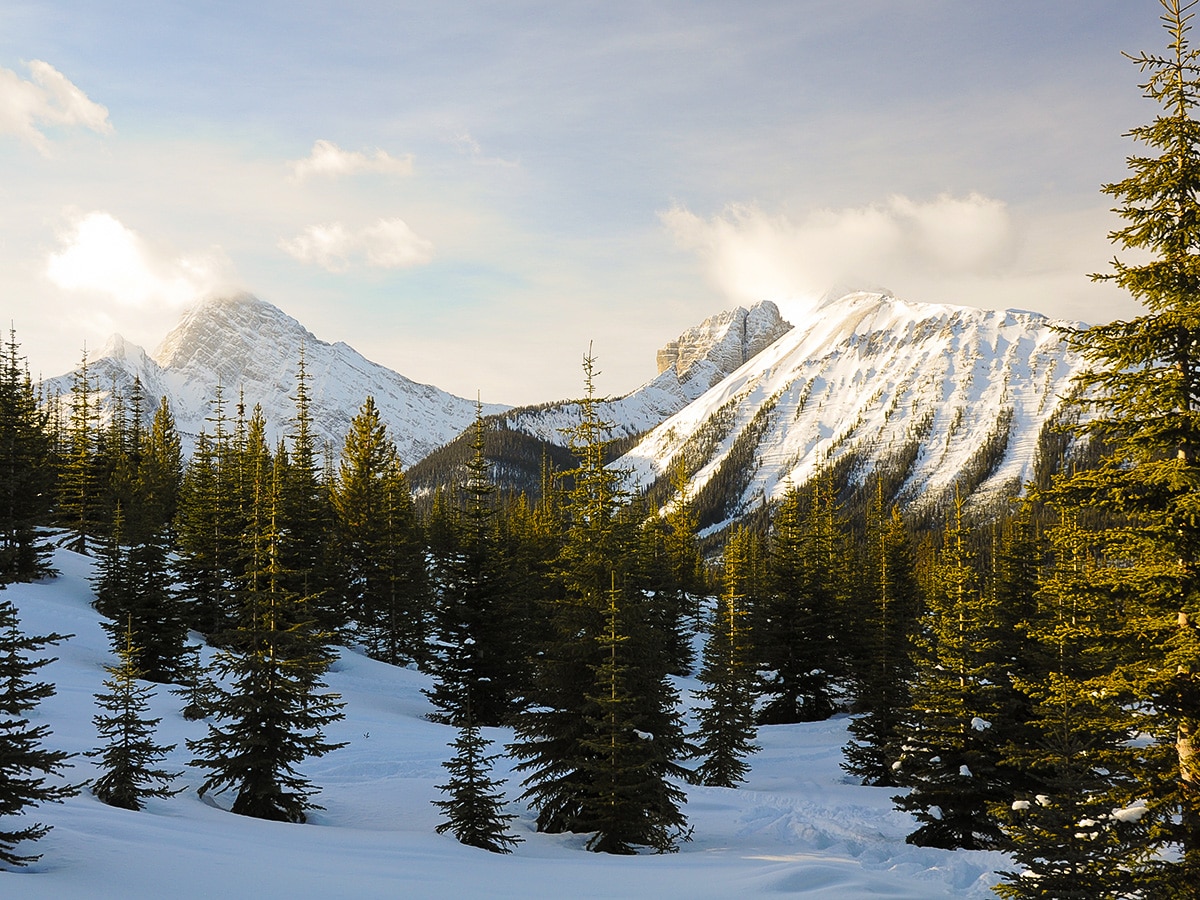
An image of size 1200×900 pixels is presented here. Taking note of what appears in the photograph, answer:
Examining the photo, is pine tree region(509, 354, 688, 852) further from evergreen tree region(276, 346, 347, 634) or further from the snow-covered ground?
evergreen tree region(276, 346, 347, 634)

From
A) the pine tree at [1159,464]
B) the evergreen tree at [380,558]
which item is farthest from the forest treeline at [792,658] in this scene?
the evergreen tree at [380,558]

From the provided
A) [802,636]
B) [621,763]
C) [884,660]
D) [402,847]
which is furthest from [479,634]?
[802,636]

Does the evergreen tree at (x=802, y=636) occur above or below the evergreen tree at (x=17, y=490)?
below

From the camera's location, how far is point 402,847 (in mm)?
11883

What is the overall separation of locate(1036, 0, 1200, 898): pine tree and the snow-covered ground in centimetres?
436

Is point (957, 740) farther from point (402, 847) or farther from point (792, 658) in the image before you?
point (792, 658)

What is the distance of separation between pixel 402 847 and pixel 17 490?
3621cm

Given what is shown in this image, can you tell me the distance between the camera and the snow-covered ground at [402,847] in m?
8.52

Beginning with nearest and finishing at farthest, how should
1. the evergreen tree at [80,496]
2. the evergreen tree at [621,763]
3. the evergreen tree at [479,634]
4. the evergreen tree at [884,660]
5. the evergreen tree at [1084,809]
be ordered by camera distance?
1. the evergreen tree at [1084,809]
2. the evergreen tree at [621,763]
3. the evergreen tree at [884,660]
4. the evergreen tree at [479,634]
5. the evergreen tree at [80,496]

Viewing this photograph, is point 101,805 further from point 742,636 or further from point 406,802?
point 742,636

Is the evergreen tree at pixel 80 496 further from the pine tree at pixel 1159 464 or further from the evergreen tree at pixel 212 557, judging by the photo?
the pine tree at pixel 1159 464

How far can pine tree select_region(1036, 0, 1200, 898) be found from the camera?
993 cm

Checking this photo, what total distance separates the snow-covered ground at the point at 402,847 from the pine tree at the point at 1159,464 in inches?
172

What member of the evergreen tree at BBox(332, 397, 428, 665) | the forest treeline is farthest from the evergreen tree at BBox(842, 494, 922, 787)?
the evergreen tree at BBox(332, 397, 428, 665)
